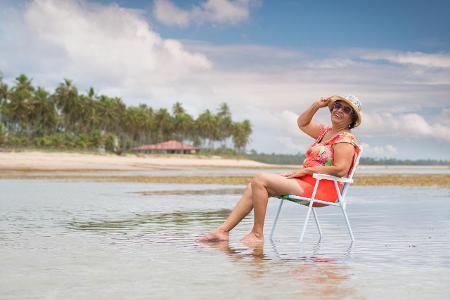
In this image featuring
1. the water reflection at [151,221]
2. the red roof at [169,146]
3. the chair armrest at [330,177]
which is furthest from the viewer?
the red roof at [169,146]

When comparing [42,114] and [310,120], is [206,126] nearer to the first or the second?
[42,114]

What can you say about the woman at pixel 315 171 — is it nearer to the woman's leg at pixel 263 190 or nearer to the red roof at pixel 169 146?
the woman's leg at pixel 263 190

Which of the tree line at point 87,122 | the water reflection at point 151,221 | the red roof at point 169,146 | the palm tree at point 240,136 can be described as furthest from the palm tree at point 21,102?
the water reflection at point 151,221

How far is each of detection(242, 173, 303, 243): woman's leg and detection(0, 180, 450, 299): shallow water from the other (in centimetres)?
20

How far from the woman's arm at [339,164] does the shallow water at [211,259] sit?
721 millimetres

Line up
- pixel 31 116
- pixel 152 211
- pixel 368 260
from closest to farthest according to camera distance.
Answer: pixel 368 260 < pixel 152 211 < pixel 31 116

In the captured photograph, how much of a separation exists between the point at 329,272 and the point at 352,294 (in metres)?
0.97

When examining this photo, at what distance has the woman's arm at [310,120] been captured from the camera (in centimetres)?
816

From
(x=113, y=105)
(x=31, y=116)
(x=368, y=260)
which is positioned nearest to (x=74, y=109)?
(x=31, y=116)

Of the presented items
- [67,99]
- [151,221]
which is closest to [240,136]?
[67,99]

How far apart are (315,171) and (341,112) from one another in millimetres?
672

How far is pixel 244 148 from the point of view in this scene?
6235 inches

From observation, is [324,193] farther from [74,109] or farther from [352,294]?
[74,109]

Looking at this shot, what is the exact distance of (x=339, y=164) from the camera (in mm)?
7816
